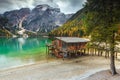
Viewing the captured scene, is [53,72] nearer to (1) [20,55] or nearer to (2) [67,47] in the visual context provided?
(2) [67,47]

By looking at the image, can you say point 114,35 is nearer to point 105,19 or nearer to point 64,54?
point 105,19

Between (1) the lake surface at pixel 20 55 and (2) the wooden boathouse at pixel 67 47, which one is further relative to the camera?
(2) the wooden boathouse at pixel 67 47

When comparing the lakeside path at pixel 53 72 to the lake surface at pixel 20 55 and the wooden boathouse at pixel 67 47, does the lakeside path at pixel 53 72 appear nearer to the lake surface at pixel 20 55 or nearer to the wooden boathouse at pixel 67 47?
the lake surface at pixel 20 55

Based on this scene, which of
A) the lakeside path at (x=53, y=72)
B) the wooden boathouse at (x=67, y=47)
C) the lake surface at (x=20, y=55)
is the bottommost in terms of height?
the lake surface at (x=20, y=55)

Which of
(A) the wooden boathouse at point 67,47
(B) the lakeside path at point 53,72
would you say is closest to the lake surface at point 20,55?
(A) the wooden boathouse at point 67,47

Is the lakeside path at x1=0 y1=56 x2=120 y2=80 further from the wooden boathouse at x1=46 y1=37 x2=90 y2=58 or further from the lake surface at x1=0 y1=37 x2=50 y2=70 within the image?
the wooden boathouse at x1=46 y1=37 x2=90 y2=58

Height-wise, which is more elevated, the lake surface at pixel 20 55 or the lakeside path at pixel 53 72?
the lakeside path at pixel 53 72

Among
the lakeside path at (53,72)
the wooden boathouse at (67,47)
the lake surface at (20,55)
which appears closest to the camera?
the lakeside path at (53,72)

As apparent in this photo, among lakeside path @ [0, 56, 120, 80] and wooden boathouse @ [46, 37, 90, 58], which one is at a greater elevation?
wooden boathouse @ [46, 37, 90, 58]

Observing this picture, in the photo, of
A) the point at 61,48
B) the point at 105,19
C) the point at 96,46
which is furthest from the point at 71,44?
the point at 105,19

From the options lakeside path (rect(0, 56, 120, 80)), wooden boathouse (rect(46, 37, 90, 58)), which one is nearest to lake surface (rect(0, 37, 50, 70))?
wooden boathouse (rect(46, 37, 90, 58))

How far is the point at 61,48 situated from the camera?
41.8m

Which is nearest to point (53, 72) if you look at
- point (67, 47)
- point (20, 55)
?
point (67, 47)

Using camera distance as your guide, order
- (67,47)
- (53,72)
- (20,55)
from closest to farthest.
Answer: (53,72) < (67,47) < (20,55)
